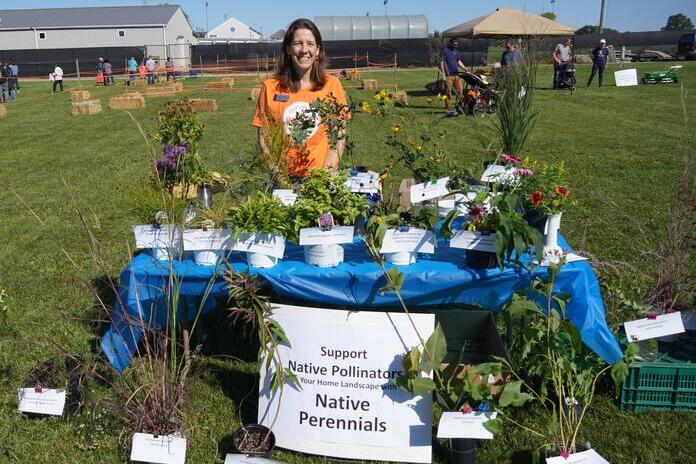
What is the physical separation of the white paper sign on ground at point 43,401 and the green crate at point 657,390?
91.6 inches

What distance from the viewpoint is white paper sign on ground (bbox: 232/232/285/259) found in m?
2.35

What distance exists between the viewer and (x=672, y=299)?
2.99 meters

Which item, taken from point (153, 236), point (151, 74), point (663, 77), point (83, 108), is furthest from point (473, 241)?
point (151, 74)

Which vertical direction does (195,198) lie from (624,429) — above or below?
above

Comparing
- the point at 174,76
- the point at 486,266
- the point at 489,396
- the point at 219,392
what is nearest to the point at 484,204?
the point at 486,266

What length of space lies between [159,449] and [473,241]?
1363 mm

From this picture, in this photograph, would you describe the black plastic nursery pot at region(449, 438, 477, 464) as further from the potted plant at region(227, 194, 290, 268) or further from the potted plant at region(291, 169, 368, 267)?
the potted plant at region(227, 194, 290, 268)

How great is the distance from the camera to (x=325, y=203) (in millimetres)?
2344

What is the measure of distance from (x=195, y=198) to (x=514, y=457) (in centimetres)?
161

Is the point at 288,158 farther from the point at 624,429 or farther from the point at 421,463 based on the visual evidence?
the point at 624,429

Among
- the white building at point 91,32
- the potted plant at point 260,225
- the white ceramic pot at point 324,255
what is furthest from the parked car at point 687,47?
the potted plant at point 260,225

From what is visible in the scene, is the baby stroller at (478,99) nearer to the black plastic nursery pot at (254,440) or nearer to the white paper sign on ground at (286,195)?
the white paper sign on ground at (286,195)

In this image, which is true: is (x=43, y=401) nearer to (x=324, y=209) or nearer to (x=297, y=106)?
(x=324, y=209)

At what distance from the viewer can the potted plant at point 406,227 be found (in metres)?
2.30
